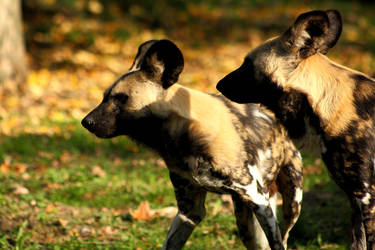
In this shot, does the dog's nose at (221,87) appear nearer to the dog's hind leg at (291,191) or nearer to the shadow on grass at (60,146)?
the dog's hind leg at (291,191)

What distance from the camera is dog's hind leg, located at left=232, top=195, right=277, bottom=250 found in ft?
11.8

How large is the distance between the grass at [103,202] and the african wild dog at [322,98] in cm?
75

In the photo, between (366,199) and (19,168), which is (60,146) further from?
(366,199)

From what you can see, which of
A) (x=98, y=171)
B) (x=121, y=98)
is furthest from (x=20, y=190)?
(x=121, y=98)

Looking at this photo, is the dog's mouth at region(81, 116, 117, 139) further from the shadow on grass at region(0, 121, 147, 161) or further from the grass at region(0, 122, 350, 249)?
the shadow on grass at region(0, 121, 147, 161)

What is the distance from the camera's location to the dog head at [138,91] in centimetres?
327

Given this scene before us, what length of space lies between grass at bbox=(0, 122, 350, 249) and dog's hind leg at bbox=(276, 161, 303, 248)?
0.53 m

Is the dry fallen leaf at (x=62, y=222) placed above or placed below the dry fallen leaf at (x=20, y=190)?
below

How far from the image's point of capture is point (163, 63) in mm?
3279

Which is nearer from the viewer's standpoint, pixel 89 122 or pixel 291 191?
pixel 89 122

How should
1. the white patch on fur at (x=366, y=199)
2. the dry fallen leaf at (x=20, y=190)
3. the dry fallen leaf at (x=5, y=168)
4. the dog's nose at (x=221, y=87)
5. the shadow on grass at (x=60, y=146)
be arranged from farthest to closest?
the shadow on grass at (x=60, y=146), the dry fallen leaf at (x=5, y=168), the dry fallen leaf at (x=20, y=190), the dog's nose at (x=221, y=87), the white patch on fur at (x=366, y=199)

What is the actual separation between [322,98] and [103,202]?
230cm

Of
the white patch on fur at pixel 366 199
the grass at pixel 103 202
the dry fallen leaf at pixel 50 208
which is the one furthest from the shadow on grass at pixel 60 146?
the white patch on fur at pixel 366 199

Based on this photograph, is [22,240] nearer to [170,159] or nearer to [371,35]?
[170,159]
